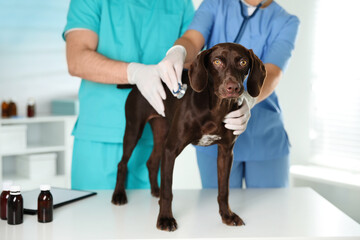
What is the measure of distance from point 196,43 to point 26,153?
2579 mm

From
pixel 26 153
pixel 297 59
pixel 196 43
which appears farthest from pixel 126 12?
pixel 26 153

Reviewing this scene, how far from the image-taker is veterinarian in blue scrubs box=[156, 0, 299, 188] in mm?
1666

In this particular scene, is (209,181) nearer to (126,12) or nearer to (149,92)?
(149,92)

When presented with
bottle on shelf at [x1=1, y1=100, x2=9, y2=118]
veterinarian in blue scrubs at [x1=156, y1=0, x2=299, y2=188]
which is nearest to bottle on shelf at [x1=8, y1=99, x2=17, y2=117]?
bottle on shelf at [x1=1, y1=100, x2=9, y2=118]

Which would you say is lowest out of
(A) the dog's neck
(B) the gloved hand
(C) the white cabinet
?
(C) the white cabinet

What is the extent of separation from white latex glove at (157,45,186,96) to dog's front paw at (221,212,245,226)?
40cm

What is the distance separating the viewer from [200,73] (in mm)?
1163

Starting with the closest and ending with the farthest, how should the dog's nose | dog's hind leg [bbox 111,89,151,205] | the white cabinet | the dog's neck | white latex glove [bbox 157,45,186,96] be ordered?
the dog's nose, the dog's neck, white latex glove [bbox 157,45,186,96], dog's hind leg [bbox 111,89,151,205], the white cabinet

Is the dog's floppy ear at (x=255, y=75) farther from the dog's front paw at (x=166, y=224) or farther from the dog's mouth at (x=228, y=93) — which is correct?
the dog's front paw at (x=166, y=224)

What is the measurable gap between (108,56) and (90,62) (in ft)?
0.50

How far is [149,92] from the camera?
1384 millimetres

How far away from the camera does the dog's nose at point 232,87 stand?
42.7 inches

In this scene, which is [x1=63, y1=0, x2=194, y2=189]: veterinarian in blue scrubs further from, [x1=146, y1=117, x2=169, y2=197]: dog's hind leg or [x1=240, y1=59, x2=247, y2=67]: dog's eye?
[x1=240, y1=59, x2=247, y2=67]: dog's eye

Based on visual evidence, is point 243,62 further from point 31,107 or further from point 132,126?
point 31,107
